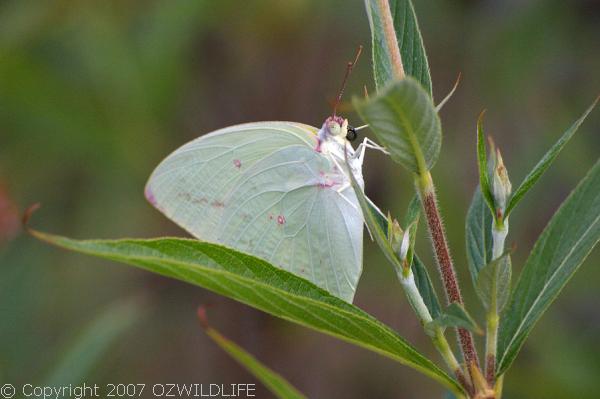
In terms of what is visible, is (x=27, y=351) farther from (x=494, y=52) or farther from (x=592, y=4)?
(x=592, y=4)

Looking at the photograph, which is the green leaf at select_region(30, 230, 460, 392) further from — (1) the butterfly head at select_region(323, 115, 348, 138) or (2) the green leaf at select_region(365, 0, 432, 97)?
(1) the butterfly head at select_region(323, 115, 348, 138)

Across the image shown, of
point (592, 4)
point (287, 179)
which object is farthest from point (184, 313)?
point (592, 4)

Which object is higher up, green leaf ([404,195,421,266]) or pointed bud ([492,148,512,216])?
pointed bud ([492,148,512,216])

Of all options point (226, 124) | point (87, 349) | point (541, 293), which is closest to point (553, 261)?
point (541, 293)

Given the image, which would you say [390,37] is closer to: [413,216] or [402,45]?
[402,45]

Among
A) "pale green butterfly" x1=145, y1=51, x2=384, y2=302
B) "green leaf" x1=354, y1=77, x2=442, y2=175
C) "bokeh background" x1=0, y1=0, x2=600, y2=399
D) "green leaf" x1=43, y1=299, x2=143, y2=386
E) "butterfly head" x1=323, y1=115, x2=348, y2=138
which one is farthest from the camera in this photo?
"bokeh background" x1=0, y1=0, x2=600, y2=399

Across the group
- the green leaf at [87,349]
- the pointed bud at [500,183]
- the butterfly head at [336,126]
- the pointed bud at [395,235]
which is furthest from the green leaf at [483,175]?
the green leaf at [87,349]

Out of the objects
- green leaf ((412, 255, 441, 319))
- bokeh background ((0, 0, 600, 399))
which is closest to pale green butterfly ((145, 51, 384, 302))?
green leaf ((412, 255, 441, 319))
